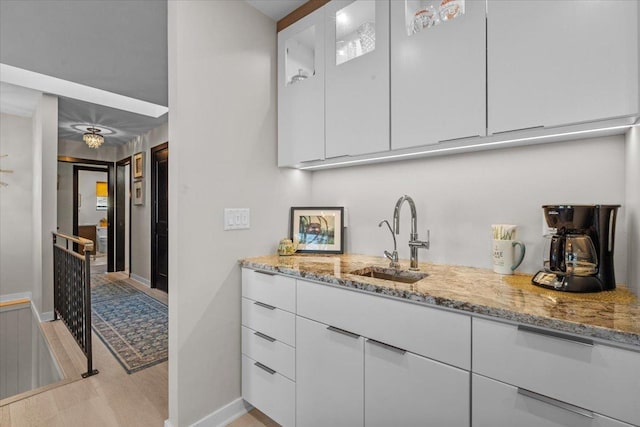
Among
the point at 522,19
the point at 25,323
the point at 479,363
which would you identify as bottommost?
the point at 25,323

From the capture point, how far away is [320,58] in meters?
1.80

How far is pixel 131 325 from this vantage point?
3232 millimetres

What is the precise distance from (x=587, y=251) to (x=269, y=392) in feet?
5.21

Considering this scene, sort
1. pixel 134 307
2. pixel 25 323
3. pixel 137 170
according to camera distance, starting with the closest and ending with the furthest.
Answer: pixel 134 307 < pixel 25 323 < pixel 137 170

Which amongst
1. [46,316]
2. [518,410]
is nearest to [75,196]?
[46,316]

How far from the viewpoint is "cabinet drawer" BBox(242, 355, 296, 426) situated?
1.54m

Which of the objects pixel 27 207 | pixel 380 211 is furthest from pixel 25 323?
pixel 380 211

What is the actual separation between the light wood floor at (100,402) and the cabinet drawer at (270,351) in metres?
0.41

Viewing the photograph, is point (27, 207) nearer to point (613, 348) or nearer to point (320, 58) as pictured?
point (320, 58)

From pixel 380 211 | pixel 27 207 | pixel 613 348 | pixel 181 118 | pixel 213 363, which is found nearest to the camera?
pixel 613 348

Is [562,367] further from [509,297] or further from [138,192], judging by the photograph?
[138,192]

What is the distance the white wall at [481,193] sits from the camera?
1271 mm

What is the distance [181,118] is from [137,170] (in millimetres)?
4552

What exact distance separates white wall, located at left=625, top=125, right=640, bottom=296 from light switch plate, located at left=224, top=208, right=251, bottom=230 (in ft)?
5.76
